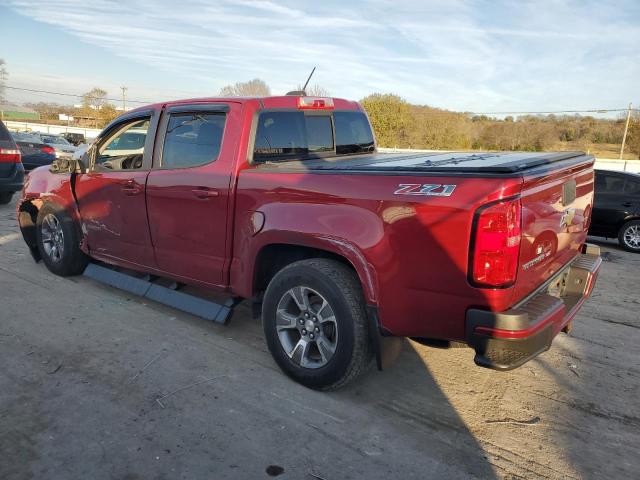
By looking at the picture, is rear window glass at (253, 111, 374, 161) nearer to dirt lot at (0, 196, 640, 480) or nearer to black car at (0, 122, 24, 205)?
dirt lot at (0, 196, 640, 480)

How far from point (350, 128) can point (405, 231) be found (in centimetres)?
237

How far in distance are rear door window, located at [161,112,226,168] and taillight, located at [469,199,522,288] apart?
7.06 ft

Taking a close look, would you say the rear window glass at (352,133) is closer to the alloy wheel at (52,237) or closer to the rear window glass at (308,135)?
the rear window glass at (308,135)

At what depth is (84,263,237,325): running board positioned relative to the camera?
13.4 feet

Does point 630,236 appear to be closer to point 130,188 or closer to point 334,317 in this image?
point 334,317

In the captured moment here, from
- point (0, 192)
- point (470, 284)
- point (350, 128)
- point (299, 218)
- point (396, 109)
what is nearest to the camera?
point (470, 284)

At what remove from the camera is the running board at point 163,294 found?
4098 mm

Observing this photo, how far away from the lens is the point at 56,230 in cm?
559

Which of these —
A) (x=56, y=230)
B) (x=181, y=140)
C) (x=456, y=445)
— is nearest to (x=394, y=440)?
(x=456, y=445)

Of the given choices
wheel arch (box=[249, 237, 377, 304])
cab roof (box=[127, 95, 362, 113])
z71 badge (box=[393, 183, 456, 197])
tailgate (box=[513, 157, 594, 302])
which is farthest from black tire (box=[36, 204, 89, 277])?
tailgate (box=[513, 157, 594, 302])

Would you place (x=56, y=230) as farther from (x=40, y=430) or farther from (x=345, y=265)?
(x=345, y=265)

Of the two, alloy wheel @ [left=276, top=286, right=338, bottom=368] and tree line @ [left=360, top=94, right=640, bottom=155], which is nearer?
alloy wheel @ [left=276, top=286, right=338, bottom=368]

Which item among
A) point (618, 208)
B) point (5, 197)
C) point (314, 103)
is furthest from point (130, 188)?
point (618, 208)

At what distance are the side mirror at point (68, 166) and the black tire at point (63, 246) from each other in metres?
0.43
